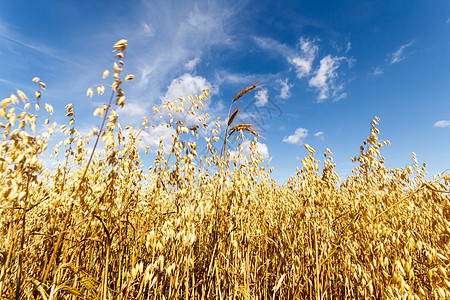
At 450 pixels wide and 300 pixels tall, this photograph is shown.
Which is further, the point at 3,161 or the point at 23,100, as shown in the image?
the point at 23,100

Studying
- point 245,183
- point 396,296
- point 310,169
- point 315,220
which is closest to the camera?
point 396,296

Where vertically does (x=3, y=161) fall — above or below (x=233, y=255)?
above

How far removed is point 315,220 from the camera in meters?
1.81

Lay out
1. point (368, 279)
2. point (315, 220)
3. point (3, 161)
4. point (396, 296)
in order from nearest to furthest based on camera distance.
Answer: point (3, 161) < point (396, 296) < point (368, 279) < point (315, 220)

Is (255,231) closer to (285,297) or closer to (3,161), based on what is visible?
(285,297)

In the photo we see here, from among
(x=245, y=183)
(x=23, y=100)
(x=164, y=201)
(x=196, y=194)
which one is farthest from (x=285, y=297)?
(x=23, y=100)

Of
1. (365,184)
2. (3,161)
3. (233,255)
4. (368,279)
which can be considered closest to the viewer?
(3,161)

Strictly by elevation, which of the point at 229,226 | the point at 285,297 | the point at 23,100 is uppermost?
the point at 23,100

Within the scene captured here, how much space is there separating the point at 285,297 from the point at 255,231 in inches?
26.3

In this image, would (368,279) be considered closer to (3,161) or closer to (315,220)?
(315,220)

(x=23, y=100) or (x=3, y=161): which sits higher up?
(x=23, y=100)

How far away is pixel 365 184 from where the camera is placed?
259 cm

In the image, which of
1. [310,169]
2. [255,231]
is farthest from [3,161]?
[310,169]

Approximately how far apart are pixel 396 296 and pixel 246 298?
102cm
